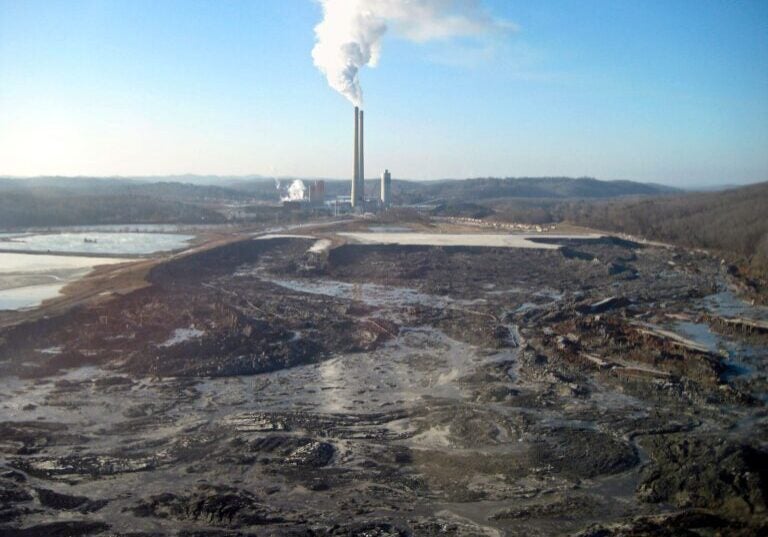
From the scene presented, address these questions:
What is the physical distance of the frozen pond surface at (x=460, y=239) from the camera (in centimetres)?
2530

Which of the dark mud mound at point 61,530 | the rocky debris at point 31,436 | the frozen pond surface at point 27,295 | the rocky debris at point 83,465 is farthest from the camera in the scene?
the frozen pond surface at point 27,295

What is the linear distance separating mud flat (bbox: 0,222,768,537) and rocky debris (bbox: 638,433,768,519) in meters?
0.02

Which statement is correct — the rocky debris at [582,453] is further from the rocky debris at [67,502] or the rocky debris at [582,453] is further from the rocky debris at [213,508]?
the rocky debris at [67,502]

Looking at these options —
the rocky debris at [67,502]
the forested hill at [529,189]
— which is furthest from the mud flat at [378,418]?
the forested hill at [529,189]

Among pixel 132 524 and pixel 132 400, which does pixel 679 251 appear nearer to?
pixel 132 400

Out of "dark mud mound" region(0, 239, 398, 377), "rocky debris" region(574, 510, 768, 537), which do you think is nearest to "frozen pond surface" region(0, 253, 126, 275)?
"dark mud mound" region(0, 239, 398, 377)

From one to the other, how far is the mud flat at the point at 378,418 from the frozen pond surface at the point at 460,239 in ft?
29.7

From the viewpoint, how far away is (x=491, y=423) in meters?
8.25

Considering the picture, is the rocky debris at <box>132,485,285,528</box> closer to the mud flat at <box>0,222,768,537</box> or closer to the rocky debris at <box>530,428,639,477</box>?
the mud flat at <box>0,222,768,537</box>

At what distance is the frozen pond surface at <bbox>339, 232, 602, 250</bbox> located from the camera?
83.0 ft

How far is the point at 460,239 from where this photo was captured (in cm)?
2722

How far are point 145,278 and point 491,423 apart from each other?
1103 cm

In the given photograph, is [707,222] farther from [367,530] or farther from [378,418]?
[367,530]

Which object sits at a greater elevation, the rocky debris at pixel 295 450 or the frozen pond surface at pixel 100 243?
the frozen pond surface at pixel 100 243
